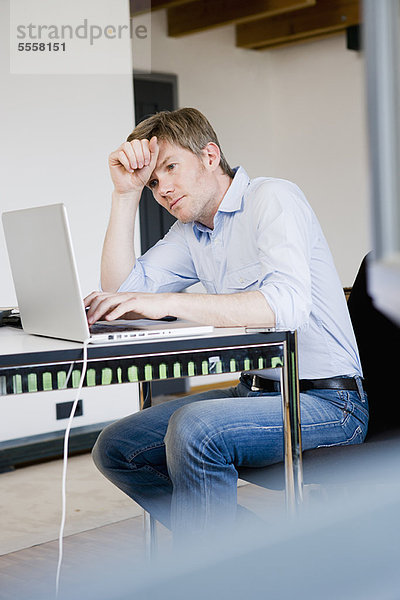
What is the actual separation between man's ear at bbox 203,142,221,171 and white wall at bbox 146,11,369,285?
11.3 ft

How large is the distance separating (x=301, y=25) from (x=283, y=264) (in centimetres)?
416

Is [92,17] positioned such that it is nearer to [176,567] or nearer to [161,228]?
[161,228]

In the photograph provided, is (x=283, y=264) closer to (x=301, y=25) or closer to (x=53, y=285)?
(x=53, y=285)

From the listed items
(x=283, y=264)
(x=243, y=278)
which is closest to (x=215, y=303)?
(x=283, y=264)

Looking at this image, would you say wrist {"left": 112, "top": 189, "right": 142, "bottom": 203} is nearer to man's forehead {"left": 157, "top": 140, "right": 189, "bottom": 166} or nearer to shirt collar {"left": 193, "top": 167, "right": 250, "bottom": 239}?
man's forehead {"left": 157, "top": 140, "right": 189, "bottom": 166}

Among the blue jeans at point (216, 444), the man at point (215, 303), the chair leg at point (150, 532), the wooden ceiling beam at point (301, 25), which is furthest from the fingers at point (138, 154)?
the wooden ceiling beam at point (301, 25)

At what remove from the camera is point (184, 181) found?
173 centimetres

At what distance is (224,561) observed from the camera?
19 cm

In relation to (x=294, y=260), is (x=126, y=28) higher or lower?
higher

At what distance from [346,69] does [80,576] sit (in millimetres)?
5420

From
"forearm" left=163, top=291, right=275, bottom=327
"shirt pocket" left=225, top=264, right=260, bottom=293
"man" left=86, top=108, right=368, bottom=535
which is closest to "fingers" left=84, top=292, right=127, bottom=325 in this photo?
"man" left=86, top=108, right=368, bottom=535

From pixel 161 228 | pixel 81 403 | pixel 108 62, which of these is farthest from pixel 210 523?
pixel 161 228

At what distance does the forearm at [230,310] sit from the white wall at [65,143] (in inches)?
76.8

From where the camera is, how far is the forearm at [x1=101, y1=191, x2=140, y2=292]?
1.89 metres
